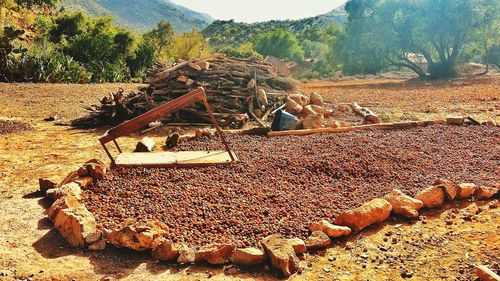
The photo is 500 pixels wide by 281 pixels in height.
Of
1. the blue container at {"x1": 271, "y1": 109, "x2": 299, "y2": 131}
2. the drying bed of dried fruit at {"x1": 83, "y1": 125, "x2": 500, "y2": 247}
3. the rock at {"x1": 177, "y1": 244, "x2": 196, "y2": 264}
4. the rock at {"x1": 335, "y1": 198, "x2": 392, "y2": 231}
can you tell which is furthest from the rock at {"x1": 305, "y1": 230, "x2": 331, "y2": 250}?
the blue container at {"x1": 271, "y1": 109, "x2": 299, "y2": 131}

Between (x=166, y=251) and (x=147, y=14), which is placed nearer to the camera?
(x=166, y=251)

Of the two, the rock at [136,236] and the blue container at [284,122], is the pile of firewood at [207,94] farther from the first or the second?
the rock at [136,236]

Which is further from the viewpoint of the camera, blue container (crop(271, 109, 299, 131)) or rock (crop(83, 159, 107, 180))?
blue container (crop(271, 109, 299, 131))

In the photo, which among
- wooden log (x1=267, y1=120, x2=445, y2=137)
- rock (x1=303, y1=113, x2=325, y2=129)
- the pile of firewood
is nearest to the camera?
wooden log (x1=267, y1=120, x2=445, y2=137)

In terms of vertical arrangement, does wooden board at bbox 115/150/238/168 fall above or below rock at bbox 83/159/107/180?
below

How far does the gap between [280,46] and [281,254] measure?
1725 inches

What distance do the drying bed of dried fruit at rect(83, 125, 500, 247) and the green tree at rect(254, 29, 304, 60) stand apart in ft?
130

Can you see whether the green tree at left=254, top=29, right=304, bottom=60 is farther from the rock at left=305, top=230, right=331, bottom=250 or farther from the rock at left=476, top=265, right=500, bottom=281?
the rock at left=476, top=265, right=500, bottom=281

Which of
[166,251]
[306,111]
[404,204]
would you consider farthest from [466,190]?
[306,111]

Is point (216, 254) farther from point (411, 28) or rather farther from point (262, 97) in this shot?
point (411, 28)

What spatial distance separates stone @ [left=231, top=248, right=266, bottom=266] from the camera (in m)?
2.78

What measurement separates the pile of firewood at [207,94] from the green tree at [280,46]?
118 feet

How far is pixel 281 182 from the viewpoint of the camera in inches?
166

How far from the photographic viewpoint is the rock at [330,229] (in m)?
3.10
